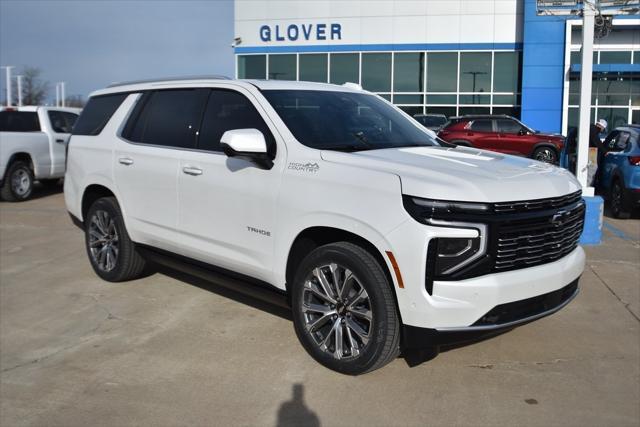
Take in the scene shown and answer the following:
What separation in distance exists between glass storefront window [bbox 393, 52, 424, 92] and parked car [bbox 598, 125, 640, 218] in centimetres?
1680

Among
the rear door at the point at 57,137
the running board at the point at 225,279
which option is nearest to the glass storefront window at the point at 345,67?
the rear door at the point at 57,137

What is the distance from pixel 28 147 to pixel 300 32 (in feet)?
58.6

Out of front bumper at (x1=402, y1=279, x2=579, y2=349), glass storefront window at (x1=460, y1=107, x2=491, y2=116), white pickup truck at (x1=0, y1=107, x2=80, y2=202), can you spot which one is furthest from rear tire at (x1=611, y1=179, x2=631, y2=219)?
glass storefront window at (x1=460, y1=107, x2=491, y2=116)

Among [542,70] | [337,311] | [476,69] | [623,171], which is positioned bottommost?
[337,311]

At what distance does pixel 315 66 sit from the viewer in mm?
28344

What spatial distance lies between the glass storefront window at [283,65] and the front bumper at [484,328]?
26.0 meters

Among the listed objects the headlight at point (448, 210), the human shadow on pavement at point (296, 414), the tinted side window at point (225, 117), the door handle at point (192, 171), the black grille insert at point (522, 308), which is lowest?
the human shadow on pavement at point (296, 414)

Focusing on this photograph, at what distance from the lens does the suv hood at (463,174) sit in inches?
136

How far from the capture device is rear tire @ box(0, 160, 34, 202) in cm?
1220

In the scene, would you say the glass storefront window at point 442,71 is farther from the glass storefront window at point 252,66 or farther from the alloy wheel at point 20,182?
the alloy wheel at point 20,182

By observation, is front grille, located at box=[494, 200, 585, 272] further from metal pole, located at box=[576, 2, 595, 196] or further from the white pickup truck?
the white pickup truck

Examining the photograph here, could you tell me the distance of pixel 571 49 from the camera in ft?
85.8

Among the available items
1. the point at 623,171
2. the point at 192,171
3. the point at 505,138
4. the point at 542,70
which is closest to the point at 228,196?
the point at 192,171

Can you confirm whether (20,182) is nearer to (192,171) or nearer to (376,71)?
(192,171)
